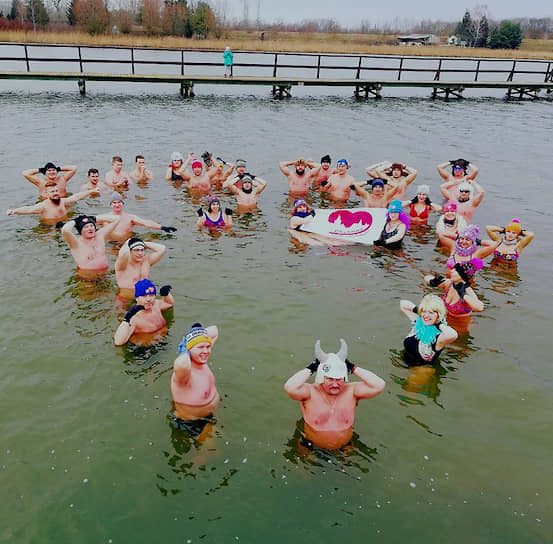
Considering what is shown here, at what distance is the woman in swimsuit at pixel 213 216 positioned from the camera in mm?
13389

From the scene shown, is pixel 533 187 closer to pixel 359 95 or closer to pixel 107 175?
pixel 107 175

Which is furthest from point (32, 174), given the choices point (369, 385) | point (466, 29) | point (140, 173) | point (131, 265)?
point (466, 29)

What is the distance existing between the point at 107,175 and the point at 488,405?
14.0m

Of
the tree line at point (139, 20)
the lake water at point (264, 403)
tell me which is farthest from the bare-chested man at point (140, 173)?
the tree line at point (139, 20)

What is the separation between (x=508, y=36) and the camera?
88.8 metres

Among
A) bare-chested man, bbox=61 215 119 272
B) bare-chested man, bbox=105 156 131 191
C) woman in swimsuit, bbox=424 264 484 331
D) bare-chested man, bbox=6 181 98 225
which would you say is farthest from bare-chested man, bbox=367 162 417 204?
bare-chested man, bbox=61 215 119 272

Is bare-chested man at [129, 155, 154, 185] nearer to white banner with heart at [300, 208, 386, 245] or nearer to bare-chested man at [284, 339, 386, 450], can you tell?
white banner with heart at [300, 208, 386, 245]

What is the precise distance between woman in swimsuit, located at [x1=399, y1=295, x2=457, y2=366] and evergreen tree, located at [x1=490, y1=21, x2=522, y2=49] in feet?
324

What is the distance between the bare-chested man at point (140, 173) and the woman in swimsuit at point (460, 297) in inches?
444

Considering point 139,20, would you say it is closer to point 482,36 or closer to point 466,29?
point 482,36

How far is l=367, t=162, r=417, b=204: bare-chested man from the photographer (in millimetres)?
15289

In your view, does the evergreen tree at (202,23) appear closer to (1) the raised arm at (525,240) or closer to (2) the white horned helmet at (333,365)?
(1) the raised arm at (525,240)

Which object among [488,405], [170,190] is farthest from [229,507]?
[170,190]

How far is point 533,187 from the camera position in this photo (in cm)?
1870
